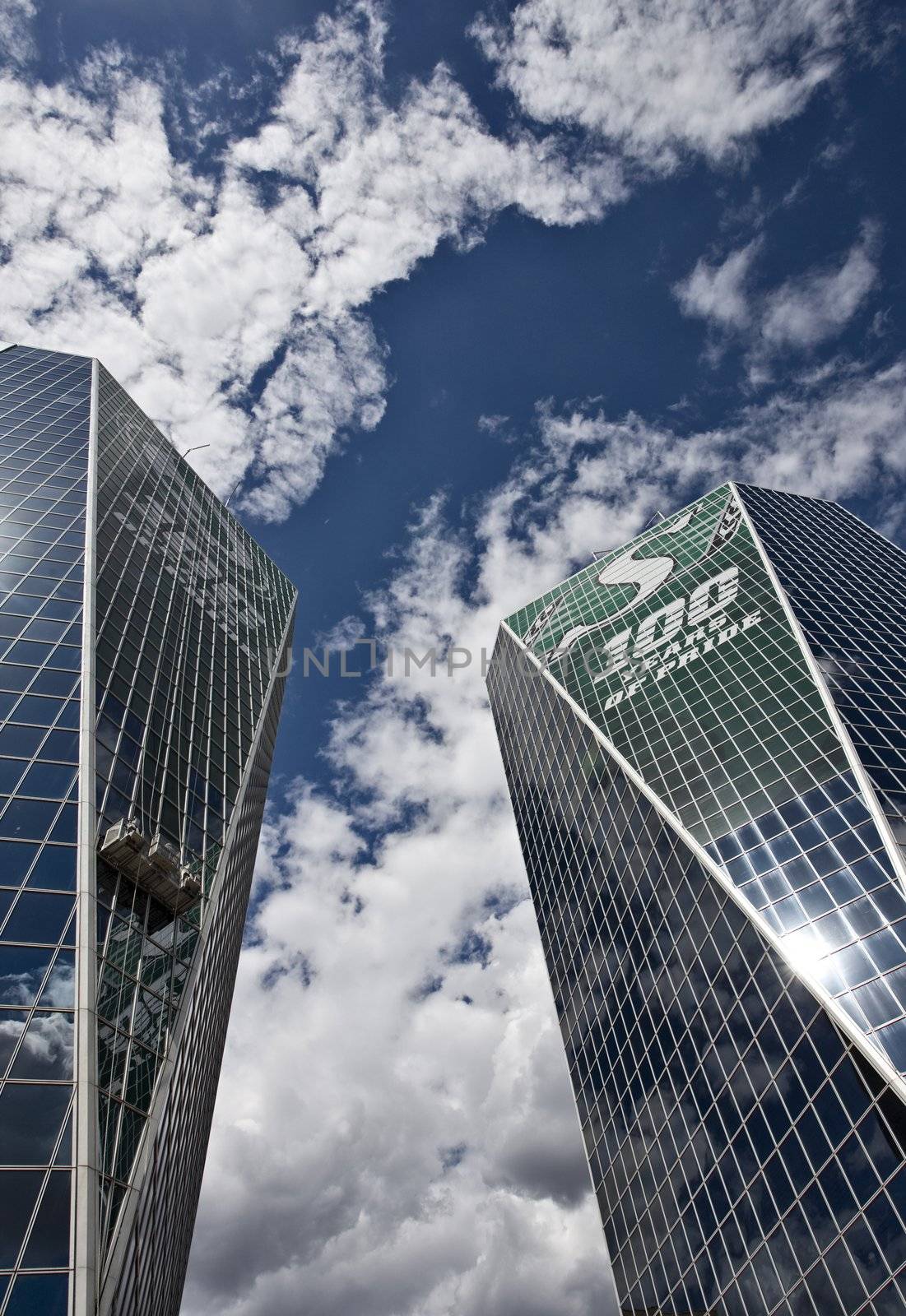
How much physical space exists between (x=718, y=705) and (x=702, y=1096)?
28.2 m

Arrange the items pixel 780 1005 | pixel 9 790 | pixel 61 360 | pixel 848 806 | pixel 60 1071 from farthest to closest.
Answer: pixel 61 360
pixel 848 806
pixel 780 1005
pixel 9 790
pixel 60 1071

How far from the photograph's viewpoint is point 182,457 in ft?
268

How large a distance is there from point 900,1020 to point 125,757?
38.3 metres

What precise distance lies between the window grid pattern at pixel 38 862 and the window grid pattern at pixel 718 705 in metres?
40.1

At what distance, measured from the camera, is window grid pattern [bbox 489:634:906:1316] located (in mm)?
32969

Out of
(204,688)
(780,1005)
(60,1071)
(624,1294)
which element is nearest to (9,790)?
(60,1071)

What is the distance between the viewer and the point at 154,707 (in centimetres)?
4188

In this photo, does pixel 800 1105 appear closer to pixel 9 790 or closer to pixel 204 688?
pixel 9 790

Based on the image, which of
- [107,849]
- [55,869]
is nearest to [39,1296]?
[55,869]

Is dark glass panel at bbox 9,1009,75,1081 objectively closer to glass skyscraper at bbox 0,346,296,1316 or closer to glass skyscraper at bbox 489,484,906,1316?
glass skyscraper at bbox 0,346,296,1316

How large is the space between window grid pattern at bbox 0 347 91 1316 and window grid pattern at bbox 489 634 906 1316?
105 ft

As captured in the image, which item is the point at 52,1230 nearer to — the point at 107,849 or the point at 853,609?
the point at 107,849

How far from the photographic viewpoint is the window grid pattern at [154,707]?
91.3 feet

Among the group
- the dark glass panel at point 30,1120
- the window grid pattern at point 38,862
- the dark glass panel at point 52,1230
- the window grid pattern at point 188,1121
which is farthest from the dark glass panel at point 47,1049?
the window grid pattern at point 188,1121
